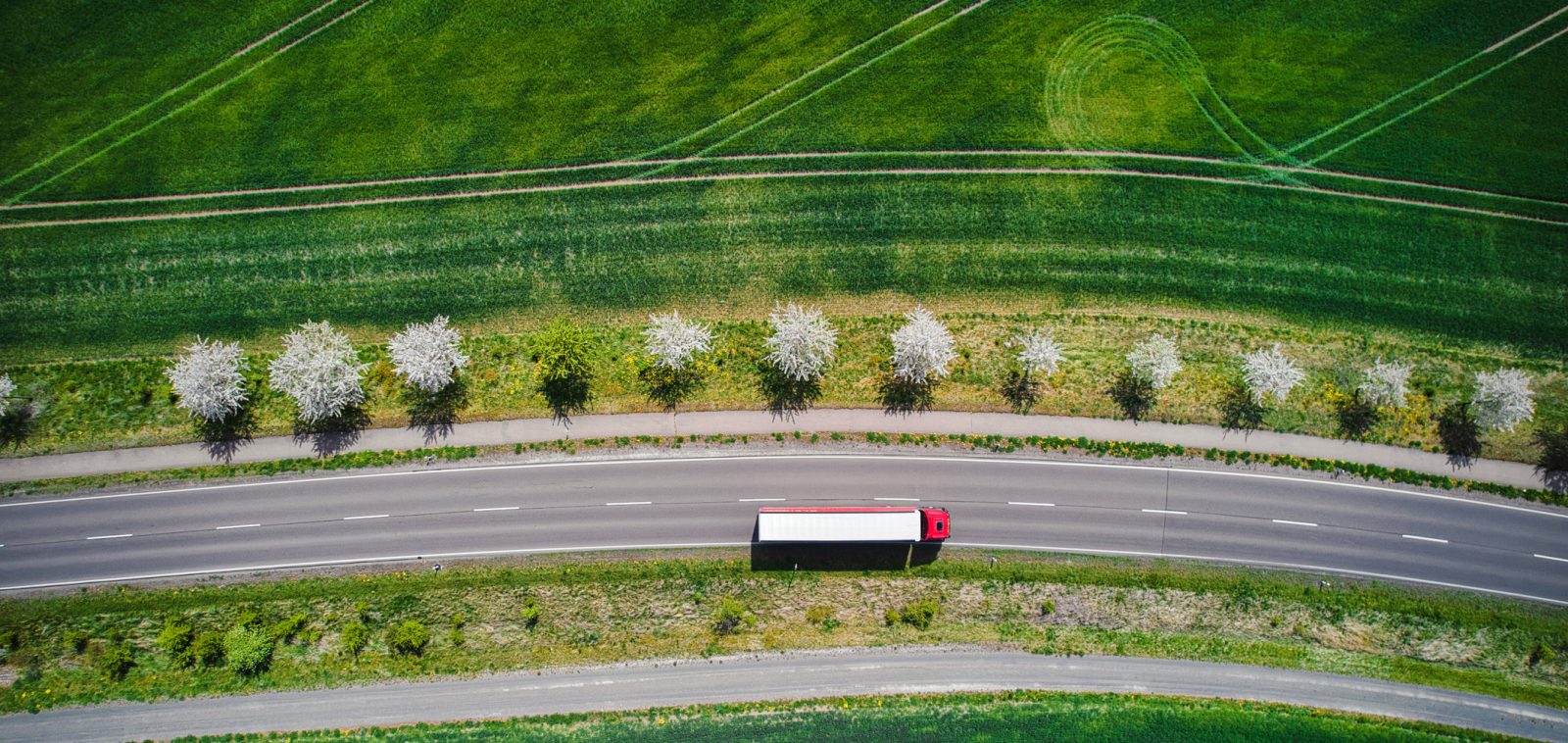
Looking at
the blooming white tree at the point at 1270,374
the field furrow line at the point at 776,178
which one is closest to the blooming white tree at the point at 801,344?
the field furrow line at the point at 776,178

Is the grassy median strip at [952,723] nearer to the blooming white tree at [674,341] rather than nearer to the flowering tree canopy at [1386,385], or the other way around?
the flowering tree canopy at [1386,385]

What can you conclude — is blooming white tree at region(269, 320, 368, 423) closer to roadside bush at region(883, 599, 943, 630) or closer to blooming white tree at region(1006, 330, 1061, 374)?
roadside bush at region(883, 599, 943, 630)

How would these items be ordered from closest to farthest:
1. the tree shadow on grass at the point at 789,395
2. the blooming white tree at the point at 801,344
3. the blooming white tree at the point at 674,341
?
1. the blooming white tree at the point at 801,344
2. the blooming white tree at the point at 674,341
3. the tree shadow on grass at the point at 789,395

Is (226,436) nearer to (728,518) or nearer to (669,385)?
(669,385)

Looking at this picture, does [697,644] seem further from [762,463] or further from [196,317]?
[196,317]

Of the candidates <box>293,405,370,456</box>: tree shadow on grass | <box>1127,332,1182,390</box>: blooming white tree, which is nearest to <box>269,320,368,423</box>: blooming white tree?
<box>293,405,370,456</box>: tree shadow on grass

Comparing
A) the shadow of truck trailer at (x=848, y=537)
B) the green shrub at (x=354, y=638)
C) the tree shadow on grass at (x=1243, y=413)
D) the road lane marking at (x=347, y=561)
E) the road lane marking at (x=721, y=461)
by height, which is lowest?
the green shrub at (x=354, y=638)

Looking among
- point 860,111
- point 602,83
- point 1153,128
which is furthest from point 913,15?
point 602,83
